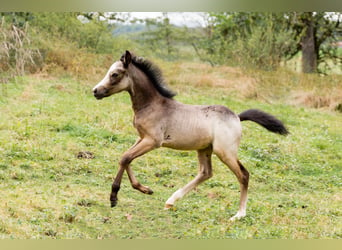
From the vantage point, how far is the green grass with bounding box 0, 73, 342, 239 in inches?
222

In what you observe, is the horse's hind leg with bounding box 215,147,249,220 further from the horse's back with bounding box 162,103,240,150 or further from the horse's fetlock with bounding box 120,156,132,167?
the horse's fetlock with bounding box 120,156,132,167

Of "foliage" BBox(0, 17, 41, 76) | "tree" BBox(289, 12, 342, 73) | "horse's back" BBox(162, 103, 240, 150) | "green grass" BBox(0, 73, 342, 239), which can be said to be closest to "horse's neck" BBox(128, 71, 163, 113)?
"horse's back" BBox(162, 103, 240, 150)

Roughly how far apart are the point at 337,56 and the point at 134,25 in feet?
24.1

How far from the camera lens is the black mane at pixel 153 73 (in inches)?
237

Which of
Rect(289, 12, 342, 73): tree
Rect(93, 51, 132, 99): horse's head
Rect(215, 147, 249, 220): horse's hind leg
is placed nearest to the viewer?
Rect(93, 51, 132, 99): horse's head

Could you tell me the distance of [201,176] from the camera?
6195mm

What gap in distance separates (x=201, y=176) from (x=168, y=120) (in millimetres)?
771

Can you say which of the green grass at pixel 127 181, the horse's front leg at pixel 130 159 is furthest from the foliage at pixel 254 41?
the horse's front leg at pixel 130 159

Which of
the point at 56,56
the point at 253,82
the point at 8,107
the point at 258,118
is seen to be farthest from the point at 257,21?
the point at 258,118

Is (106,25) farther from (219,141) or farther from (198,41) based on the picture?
(219,141)

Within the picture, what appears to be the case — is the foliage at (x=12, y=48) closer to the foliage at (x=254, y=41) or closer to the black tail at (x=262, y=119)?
the black tail at (x=262, y=119)

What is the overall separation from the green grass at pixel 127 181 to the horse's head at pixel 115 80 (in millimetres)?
1334

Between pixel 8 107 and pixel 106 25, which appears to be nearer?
pixel 8 107

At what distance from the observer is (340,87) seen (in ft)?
47.9
